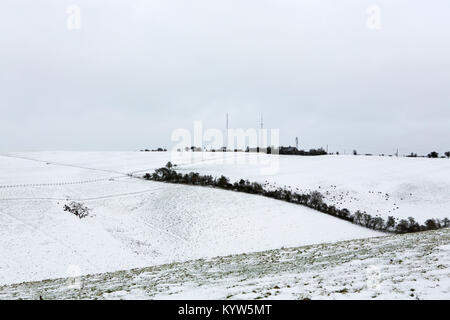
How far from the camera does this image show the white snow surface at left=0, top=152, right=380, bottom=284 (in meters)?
34.9

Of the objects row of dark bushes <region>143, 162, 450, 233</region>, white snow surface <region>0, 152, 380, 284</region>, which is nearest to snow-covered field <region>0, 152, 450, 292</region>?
white snow surface <region>0, 152, 380, 284</region>

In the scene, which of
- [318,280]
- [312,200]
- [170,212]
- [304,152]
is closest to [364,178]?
[312,200]

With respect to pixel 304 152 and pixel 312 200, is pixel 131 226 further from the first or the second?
pixel 304 152

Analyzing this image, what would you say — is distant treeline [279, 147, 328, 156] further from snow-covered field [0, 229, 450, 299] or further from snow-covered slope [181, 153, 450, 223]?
snow-covered field [0, 229, 450, 299]

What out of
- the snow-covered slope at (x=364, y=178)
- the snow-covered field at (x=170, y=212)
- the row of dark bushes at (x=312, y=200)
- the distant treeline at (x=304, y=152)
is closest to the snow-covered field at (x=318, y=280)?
the snow-covered field at (x=170, y=212)

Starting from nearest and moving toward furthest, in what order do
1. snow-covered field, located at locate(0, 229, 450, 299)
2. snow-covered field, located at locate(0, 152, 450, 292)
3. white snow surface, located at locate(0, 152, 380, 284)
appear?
snow-covered field, located at locate(0, 229, 450, 299) < white snow surface, located at locate(0, 152, 380, 284) < snow-covered field, located at locate(0, 152, 450, 292)

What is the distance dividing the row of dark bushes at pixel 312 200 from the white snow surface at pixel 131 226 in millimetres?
2319

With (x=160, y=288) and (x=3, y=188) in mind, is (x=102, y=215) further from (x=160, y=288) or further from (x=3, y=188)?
(x=160, y=288)

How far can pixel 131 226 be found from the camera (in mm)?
45875

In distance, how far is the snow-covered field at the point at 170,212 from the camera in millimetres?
36438

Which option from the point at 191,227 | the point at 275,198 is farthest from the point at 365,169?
the point at 191,227

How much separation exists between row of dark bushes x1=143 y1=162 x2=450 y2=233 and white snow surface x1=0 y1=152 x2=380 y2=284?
2.32 meters

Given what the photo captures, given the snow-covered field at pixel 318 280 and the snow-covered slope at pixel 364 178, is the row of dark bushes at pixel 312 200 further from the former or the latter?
the snow-covered field at pixel 318 280

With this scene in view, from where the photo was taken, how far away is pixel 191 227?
45875mm
